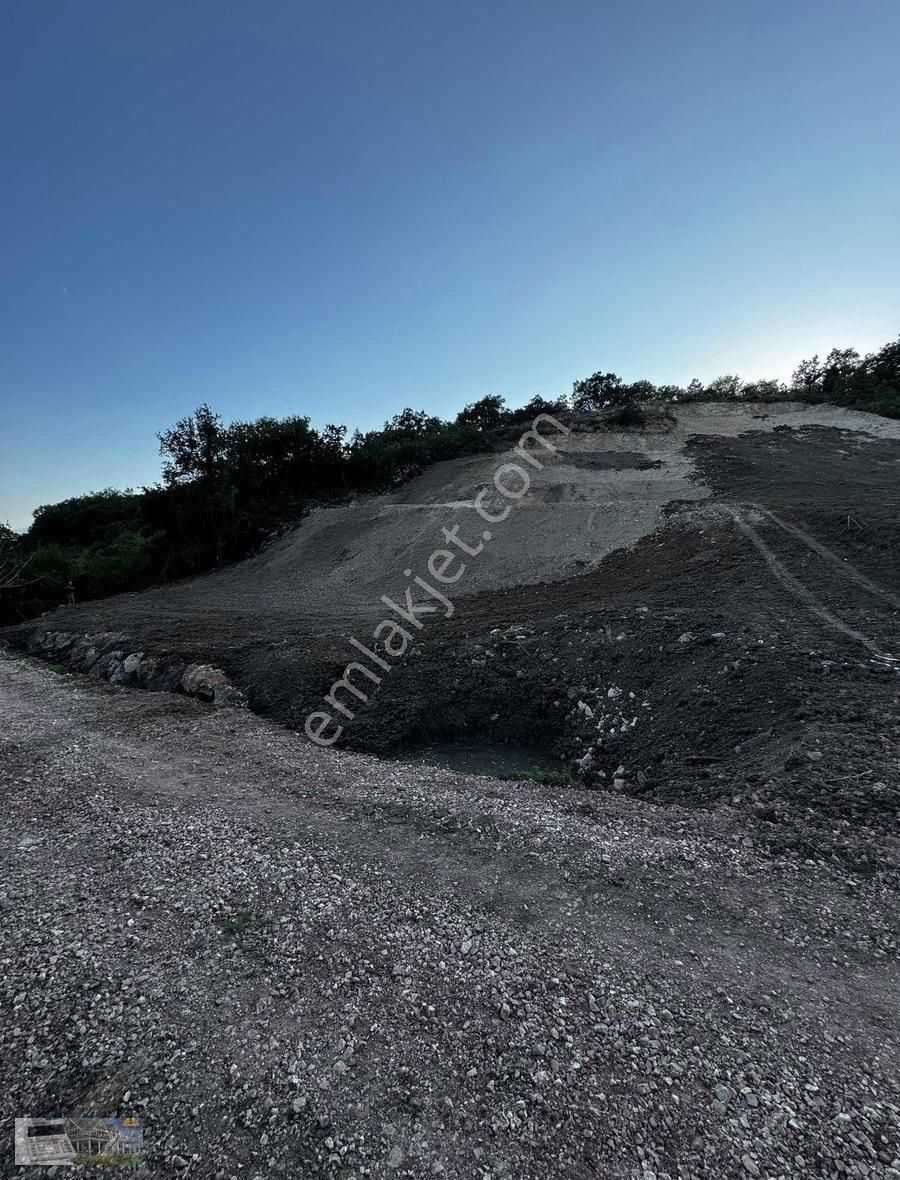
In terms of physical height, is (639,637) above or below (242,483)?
below

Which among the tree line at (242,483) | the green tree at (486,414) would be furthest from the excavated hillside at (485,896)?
the green tree at (486,414)

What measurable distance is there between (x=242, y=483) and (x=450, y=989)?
2925 centimetres

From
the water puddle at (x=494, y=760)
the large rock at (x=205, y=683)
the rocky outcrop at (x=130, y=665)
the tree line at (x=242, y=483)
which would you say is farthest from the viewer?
the tree line at (x=242, y=483)

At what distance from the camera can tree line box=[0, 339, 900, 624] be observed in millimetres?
24984

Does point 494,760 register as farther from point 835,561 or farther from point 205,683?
point 835,561

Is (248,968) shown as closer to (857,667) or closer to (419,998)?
(419,998)

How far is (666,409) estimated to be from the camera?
35531mm

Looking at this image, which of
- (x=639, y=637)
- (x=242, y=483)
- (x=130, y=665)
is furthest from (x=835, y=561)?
(x=242, y=483)

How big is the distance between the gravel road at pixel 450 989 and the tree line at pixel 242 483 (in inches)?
566

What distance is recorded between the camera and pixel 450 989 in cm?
372

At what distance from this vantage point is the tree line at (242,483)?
24984 mm

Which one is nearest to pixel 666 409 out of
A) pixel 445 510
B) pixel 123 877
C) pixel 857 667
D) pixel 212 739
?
pixel 445 510

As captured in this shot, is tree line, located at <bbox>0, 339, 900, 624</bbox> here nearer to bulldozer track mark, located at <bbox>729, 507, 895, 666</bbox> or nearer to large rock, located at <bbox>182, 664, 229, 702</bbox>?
large rock, located at <bbox>182, 664, 229, 702</bbox>

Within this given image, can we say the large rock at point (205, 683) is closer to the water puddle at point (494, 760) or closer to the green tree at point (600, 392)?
the water puddle at point (494, 760)
